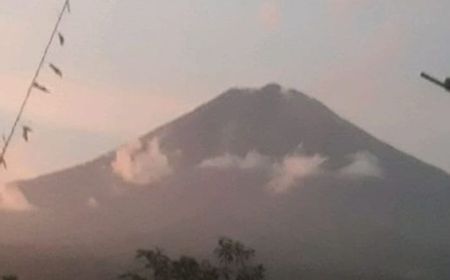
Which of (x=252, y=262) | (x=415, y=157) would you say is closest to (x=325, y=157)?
(x=415, y=157)

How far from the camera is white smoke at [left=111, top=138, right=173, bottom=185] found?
15.9 ft

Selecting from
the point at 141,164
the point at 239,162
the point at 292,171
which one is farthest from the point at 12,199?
the point at 292,171

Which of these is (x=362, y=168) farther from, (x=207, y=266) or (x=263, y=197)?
(x=207, y=266)

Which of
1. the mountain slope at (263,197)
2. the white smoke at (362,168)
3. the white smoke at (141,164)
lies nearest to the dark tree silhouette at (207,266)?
the mountain slope at (263,197)

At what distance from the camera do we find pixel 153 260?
4527mm

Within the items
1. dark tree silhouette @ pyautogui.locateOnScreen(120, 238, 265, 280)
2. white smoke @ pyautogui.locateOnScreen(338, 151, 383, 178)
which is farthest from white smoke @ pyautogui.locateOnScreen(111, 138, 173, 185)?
white smoke @ pyautogui.locateOnScreen(338, 151, 383, 178)

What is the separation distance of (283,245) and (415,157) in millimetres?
842

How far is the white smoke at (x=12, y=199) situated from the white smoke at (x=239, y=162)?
1085 millimetres

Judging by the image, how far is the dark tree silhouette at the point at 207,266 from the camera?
4.41 metres

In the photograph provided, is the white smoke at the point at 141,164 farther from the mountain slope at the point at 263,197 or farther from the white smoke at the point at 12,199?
the white smoke at the point at 12,199

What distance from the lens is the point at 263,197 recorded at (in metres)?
5.22

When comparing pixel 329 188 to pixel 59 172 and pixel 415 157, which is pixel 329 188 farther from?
pixel 59 172

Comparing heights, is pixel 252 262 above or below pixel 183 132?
below

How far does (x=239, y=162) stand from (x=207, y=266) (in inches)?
36.1
